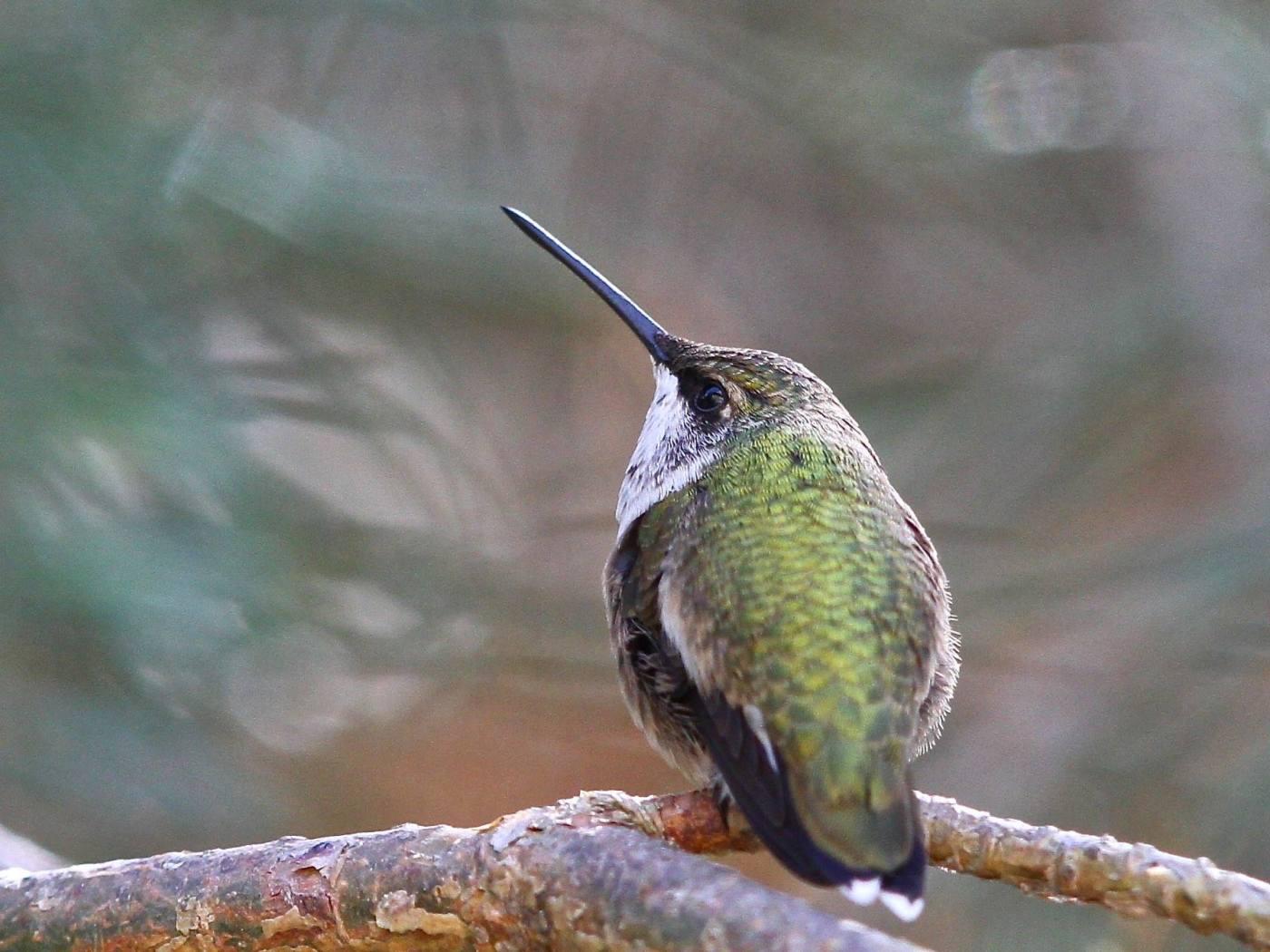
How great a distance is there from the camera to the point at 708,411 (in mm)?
2941

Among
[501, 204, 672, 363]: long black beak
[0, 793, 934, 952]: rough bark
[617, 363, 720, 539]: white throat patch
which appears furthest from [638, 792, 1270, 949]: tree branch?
[501, 204, 672, 363]: long black beak

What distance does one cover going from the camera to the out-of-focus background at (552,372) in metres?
3.85

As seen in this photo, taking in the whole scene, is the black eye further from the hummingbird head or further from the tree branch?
the tree branch

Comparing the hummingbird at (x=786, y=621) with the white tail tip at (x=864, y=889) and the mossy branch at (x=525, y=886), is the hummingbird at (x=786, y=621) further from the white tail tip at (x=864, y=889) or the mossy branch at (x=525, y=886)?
the mossy branch at (x=525, y=886)

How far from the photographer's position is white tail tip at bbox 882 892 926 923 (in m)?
1.86


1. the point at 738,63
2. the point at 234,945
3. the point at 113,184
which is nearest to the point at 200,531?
the point at 113,184

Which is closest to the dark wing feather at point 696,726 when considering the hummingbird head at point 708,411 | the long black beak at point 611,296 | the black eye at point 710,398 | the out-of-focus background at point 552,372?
the hummingbird head at point 708,411

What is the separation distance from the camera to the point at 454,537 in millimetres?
5605

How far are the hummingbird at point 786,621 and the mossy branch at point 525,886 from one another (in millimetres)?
117

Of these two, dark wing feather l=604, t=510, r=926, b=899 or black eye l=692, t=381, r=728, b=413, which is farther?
black eye l=692, t=381, r=728, b=413

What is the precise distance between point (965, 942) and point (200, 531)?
2221 millimetres

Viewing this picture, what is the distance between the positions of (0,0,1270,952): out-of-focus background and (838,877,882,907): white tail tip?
158 centimetres

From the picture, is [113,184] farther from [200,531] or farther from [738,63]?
[738,63]

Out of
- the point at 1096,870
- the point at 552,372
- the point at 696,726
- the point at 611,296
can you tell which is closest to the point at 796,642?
the point at 696,726
